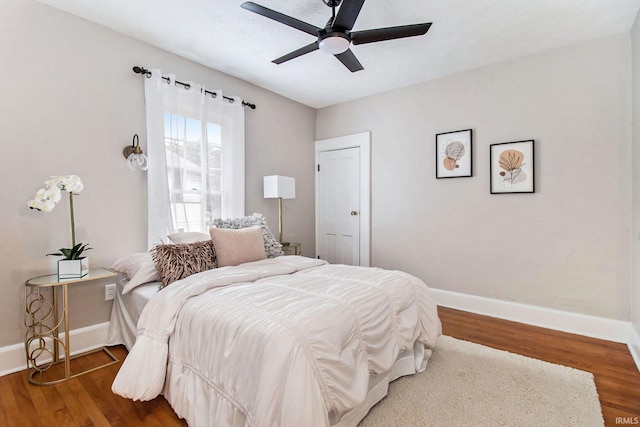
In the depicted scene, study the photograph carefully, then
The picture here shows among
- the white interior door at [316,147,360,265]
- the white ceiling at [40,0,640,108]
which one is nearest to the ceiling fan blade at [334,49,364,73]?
the white ceiling at [40,0,640,108]

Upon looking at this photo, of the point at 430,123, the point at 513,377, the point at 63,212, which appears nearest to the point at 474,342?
the point at 513,377

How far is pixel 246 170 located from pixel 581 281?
139 inches

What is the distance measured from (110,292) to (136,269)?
1.58ft

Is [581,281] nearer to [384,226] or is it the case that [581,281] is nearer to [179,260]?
[384,226]

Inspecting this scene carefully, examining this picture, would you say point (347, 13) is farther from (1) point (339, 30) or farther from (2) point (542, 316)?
(2) point (542, 316)

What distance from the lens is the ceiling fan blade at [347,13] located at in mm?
1739

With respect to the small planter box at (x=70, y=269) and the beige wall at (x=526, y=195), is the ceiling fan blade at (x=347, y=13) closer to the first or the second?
the beige wall at (x=526, y=195)

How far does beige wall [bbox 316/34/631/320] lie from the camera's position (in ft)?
8.73

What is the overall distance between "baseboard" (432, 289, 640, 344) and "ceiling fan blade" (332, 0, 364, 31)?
291 cm

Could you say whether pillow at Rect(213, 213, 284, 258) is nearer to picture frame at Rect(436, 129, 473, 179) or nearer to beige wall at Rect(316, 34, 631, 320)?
beige wall at Rect(316, 34, 631, 320)

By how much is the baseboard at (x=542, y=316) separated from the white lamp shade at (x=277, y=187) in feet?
6.79

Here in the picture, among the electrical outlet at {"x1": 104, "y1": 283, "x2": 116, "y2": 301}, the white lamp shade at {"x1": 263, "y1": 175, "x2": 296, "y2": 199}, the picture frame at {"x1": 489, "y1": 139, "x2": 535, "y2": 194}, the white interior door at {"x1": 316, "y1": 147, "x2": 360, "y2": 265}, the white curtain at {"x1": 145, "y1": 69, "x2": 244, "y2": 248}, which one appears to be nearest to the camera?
the electrical outlet at {"x1": 104, "y1": 283, "x2": 116, "y2": 301}

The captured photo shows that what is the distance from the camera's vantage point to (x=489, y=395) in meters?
1.83

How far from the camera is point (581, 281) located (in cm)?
279
